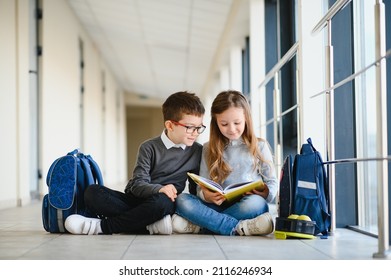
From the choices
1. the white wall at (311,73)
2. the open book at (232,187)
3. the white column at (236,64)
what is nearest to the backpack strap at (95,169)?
the open book at (232,187)

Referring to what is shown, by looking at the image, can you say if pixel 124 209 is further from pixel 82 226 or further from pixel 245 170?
pixel 245 170

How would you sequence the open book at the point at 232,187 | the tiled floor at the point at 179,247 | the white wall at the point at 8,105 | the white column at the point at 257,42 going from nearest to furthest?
the tiled floor at the point at 179,247 → the open book at the point at 232,187 → the white wall at the point at 8,105 → the white column at the point at 257,42

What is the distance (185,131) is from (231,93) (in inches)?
7.7

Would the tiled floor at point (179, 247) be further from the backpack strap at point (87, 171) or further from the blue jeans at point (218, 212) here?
the backpack strap at point (87, 171)

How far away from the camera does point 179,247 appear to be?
1476 millimetres

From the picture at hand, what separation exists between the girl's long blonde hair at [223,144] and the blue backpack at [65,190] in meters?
0.42

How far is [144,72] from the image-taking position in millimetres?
8328

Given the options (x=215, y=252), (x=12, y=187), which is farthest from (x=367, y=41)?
(x=12, y=187)

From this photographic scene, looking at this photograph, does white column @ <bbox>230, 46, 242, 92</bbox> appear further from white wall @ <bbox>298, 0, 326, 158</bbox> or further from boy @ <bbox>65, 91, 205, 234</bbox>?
boy @ <bbox>65, 91, 205, 234</bbox>

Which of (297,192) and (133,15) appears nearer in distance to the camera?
(297,192)

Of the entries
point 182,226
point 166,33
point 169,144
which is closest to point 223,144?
point 169,144

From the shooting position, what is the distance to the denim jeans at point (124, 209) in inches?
69.3

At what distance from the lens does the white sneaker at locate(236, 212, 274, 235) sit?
5.73 ft

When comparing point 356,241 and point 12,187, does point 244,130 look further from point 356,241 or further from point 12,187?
point 12,187
